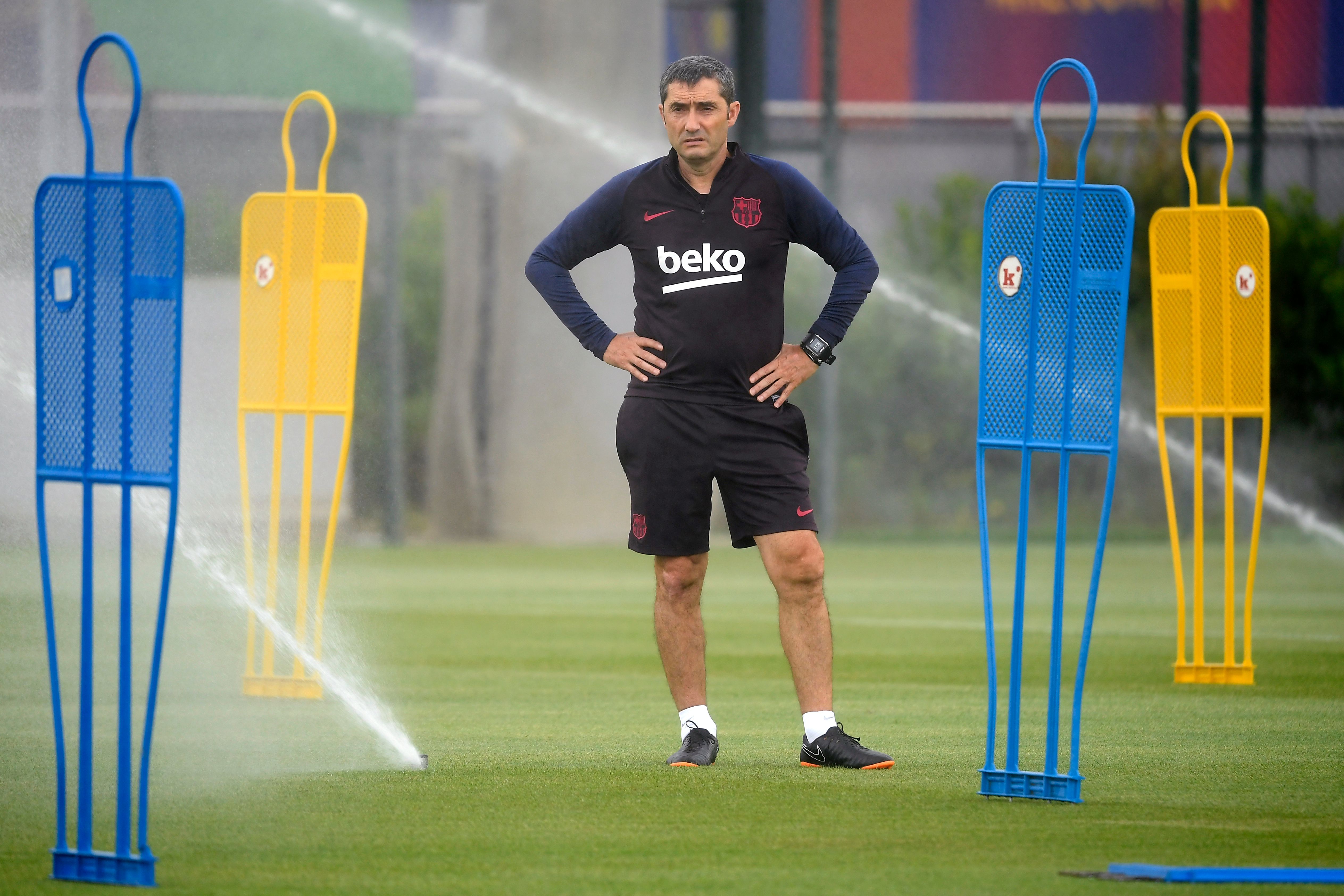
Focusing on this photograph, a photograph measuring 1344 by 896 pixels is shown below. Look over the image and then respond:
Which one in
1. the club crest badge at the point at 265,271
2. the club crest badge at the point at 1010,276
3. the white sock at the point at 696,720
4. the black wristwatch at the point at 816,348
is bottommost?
the white sock at the point at 696,720

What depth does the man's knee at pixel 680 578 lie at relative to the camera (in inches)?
207

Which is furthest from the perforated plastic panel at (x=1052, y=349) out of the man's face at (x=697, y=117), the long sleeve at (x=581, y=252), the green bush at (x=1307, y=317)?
the green bush at (x=1307, y=317)

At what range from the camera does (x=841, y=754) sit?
198 inches

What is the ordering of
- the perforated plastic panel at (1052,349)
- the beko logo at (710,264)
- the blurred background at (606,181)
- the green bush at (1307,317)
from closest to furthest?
the perforated plastic panel at (1052,349)
the beko logo at (710,264)
the blurred background at (606,181)
the green bush at (1307,317)

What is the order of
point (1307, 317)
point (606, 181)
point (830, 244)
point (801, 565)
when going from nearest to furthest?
point (801, 565)
point (830, 244)
point (606, 181)
point (1307, 317)

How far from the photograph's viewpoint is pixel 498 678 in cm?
723

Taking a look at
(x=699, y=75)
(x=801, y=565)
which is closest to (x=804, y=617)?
(x=801, y=565)

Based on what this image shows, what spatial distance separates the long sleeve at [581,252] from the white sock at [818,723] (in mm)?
1116

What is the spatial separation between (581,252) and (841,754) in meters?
1.52

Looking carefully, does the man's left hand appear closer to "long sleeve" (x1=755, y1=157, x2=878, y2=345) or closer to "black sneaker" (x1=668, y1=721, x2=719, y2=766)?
"long sleeve" (x1=755, y1=157, x2=878, y2=345)

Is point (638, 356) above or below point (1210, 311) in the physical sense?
below

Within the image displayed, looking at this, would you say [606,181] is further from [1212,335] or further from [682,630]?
[682,630]

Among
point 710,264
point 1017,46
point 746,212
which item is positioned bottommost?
point 710,264

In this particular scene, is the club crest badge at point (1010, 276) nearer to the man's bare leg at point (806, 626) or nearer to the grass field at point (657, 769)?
the man's bare leg at point (806, 626)
